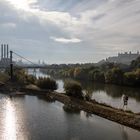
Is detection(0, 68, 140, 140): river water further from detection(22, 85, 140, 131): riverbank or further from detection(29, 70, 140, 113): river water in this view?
detection(29, 70, 140, 113): river water

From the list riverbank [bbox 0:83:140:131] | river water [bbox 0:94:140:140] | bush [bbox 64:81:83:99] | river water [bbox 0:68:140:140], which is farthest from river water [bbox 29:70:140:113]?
river water [bbox 0:94:140:140]

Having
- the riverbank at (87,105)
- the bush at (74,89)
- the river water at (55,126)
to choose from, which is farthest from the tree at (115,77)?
the river water at (55,126)

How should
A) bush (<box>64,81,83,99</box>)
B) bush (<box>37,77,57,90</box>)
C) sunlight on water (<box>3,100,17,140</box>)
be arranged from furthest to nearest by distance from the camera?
bush (<box>37,77,57,90</box>) < bush (<box>64,81,83,99</box>) < sunlight on water (<box>3,100,17,140</box>)

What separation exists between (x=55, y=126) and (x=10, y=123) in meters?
4.55

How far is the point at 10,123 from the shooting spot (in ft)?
101

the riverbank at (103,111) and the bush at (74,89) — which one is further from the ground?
the bush at (74,89)

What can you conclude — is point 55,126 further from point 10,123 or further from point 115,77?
point 115,77

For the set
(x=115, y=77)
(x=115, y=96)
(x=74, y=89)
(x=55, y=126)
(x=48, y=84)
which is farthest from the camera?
(x=115, y=77)

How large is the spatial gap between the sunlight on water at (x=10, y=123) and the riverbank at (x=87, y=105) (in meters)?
8.15

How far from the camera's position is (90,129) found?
28641 millimetres

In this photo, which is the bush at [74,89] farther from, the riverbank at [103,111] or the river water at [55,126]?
the river water at [55,126]

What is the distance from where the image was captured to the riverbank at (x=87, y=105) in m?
31.0

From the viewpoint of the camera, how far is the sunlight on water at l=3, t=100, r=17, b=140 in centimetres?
2571

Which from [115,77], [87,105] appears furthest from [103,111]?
[115,77]
